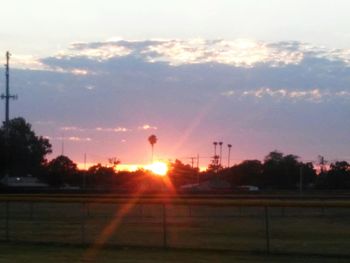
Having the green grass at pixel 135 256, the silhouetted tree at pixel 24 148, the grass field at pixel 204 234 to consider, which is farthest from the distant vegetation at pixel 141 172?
the green grass at pixel 135 256

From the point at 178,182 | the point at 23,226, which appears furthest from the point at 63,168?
the point at 23,226

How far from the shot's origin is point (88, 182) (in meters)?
148

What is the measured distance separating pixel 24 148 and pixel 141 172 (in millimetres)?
35309

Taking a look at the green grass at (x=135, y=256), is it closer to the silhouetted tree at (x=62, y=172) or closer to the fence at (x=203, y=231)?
the fence at (x=203, y=231)

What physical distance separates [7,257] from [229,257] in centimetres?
529

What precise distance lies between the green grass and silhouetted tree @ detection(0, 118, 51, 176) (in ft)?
279

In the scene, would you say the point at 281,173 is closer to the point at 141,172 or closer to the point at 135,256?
the point at 141,172

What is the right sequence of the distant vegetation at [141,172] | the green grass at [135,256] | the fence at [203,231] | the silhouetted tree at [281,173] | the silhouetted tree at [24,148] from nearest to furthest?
Answer: 1. the green grass at [135,256]
2. the fence at [203,231]
3. the silhouetted tree at [24,148]
4. the distant vegetation at [141,172]
5. the silhouetted tree at [281,173]

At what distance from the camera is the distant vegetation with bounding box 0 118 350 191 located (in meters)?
119

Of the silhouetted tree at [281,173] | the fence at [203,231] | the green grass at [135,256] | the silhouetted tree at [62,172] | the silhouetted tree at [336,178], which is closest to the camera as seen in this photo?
the green grass at [135,256]

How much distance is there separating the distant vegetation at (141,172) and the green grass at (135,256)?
79.9 m

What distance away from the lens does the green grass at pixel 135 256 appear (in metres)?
17.9

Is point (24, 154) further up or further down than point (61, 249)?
further up

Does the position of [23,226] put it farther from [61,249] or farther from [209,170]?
[209,170]
